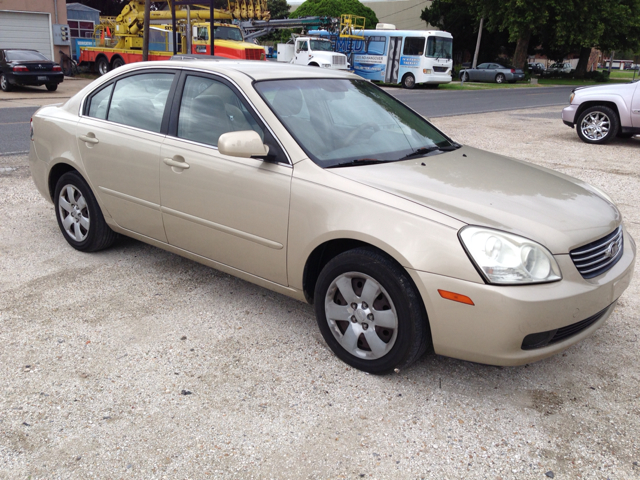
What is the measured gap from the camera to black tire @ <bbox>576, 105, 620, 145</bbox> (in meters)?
11.8

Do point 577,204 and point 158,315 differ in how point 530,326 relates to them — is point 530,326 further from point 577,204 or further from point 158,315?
point 158,315

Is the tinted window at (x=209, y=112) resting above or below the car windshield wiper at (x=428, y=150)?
above

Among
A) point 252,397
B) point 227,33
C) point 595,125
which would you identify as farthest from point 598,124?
point 227,33

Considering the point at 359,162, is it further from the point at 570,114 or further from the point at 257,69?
the point at 570,114

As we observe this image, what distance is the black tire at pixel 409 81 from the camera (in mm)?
30375

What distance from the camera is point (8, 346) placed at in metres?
3.53

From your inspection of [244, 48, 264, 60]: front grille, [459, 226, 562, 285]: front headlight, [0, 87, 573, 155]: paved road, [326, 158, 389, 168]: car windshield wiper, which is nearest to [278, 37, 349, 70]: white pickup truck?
[244, 48, 264, 60]: front grille

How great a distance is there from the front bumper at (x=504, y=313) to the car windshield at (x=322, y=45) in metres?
28.8

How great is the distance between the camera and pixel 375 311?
10.5 ft

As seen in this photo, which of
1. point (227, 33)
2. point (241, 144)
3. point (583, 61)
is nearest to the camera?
point (241, 144)

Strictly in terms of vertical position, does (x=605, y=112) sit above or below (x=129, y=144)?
below

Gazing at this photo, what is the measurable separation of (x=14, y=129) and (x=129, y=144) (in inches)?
346

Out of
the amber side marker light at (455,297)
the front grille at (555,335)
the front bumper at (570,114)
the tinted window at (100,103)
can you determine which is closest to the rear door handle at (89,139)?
the tinted window at (100,103)

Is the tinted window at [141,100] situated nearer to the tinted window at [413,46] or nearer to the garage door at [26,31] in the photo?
the garage door at [26,31]
